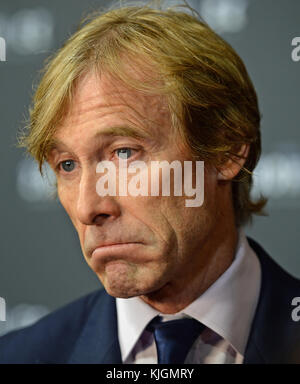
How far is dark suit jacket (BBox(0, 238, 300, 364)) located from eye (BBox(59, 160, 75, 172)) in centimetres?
24

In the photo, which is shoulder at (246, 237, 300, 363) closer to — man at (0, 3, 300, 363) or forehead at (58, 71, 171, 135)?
man at (0, 3, 300, 363)

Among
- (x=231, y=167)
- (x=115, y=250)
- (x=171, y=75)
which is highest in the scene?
(x=171, y=75)

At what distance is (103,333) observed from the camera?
0.95 m

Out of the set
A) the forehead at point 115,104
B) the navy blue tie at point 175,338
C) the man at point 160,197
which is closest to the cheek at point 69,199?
the man at point 160,197

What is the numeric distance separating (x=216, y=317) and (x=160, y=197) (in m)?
0.20

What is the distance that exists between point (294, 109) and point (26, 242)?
1.71ft

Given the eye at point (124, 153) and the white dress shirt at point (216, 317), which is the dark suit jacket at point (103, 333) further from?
the eye at point (124, 153)

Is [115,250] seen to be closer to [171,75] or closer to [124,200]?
[124,200]

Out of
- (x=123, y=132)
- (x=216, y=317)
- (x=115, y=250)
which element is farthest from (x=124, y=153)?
(x=216, y=317)

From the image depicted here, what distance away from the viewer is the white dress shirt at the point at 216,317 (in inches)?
35.3

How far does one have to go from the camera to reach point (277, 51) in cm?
102

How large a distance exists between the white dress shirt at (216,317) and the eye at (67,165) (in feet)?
0.73

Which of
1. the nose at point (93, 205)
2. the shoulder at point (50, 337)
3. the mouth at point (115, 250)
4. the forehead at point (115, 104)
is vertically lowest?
the shoulder at point (50, 337)
